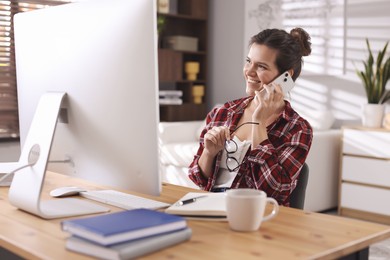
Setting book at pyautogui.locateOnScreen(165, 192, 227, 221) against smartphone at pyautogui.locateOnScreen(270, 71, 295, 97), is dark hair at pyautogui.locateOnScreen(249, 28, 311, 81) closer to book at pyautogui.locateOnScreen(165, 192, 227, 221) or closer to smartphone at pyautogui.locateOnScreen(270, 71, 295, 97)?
smartphone at pyautogui.locateOnScreen(270, 71, 295, 97)

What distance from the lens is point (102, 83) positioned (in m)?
1.25

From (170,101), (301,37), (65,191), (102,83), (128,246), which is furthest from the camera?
(170,101)

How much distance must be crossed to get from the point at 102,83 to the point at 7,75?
381 cm

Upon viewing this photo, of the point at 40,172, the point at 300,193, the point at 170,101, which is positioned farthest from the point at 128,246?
the point at 170,101

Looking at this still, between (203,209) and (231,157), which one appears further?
(231,157)

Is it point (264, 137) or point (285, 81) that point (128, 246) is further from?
point (285, 81)

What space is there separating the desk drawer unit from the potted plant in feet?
0.53

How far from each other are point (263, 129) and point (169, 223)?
817mm

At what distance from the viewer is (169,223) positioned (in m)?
1.03

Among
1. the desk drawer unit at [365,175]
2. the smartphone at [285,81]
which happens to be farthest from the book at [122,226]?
the desk drawer unit at [365,175]

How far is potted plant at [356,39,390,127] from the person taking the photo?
161 inches

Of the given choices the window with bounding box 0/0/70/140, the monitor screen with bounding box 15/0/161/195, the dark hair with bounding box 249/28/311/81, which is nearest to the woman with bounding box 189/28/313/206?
the dark hair with bounding box 249/28/311/81

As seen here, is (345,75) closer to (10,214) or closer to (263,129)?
(263,129)

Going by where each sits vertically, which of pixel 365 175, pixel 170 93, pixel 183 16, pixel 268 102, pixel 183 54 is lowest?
pixel 365 175
